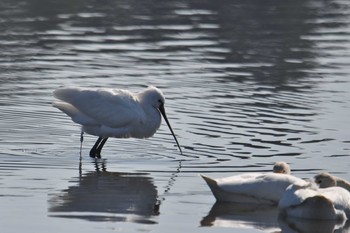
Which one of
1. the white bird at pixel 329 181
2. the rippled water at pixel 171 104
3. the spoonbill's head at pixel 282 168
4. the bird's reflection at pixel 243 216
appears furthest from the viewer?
the spoonbill's head at pixel 282 168

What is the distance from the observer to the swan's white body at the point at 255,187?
488 inches

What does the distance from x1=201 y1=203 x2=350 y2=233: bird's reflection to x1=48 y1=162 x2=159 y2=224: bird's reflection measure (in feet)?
1.87

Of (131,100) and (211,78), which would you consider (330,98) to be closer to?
(211,78)

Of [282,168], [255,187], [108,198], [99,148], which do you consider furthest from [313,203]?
[99,148]

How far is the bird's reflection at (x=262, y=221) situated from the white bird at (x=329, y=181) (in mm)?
557

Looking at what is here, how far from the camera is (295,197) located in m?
11.8

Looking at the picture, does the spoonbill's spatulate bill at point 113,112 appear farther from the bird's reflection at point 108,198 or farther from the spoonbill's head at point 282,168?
the spoonbill's head at point 282,168

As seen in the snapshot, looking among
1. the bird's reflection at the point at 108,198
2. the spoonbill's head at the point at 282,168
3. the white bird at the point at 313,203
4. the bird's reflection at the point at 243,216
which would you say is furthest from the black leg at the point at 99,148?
the white bird at the point at 313,203

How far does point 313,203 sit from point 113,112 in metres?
4.13

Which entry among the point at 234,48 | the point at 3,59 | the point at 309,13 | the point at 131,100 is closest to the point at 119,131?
the point at 131,100

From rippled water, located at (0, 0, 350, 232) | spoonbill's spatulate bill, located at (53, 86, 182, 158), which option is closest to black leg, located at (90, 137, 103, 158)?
spoonbill's spatulate bill, located at (53, 86, 182, 158)

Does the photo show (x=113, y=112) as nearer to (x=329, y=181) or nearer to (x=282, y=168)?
(x=282, y=168)

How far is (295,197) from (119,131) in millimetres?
3947

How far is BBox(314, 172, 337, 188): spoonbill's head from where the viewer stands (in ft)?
41.5
